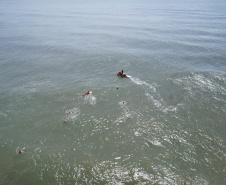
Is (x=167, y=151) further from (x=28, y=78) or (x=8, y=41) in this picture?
(x=8, y=41)

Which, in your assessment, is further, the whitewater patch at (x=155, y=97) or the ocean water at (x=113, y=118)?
the whitewater patch at (x=155, y=97)

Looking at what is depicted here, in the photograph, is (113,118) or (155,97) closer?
(113,118)

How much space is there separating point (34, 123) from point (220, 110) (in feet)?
124

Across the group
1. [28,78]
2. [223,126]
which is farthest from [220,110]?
[28,78]

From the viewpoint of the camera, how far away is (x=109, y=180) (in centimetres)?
2203

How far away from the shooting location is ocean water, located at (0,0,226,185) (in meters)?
23.3

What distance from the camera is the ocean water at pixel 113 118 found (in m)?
23.3

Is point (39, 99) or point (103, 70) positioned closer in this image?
point (39, 99)

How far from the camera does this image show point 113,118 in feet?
106

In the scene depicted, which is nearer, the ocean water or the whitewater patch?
the ocean water

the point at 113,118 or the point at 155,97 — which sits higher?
the point at 155,97

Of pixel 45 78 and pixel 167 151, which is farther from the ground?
pixel 45 78

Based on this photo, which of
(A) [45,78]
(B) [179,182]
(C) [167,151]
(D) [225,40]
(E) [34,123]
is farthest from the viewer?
(D) [225,40]

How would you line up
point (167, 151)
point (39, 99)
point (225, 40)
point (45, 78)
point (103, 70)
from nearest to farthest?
point (167, 151) → point (39, 99) → point (45, 78) → point (103, 70) → point (225, 40)
